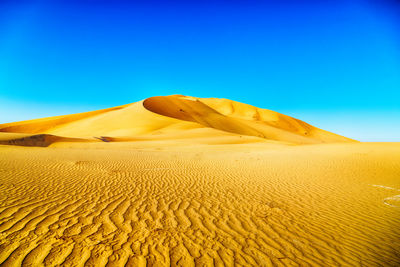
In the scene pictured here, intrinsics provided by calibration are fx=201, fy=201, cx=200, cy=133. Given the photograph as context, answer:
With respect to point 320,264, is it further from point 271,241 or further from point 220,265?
point 220,265

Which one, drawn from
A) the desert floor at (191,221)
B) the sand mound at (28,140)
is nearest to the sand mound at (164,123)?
the sand mound at (28,140)

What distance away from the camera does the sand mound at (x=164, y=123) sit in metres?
44.9

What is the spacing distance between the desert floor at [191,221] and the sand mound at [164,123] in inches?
1218

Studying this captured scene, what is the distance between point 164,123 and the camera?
47.8 meters

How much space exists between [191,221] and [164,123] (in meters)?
44.2

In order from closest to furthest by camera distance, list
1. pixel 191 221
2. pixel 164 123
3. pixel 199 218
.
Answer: pixel 191 221, pixel 199 218, pixel 164 123

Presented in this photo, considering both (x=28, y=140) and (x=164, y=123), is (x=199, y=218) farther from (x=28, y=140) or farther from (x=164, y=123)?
(x=164, y=123)

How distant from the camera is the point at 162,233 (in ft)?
12.9

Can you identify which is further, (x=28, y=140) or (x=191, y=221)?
(x=28, y=140)

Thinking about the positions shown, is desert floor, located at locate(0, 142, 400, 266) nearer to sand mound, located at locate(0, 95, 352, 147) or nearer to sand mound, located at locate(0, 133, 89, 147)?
sand mound, located at locate(0, 133, 89, 147)

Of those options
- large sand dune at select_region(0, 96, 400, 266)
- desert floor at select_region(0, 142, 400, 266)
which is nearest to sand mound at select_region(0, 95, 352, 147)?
large sand dune at select_region(0, 96, 400, 266)

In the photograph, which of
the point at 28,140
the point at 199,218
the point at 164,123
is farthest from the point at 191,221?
the point at 164,123

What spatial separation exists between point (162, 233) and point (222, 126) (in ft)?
195

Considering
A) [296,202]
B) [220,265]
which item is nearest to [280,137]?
[296,202]
